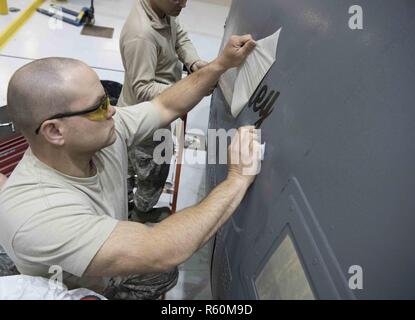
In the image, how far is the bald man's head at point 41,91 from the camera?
1.09 meters

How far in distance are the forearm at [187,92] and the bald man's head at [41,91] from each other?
569 mm

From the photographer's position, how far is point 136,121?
1.55 m

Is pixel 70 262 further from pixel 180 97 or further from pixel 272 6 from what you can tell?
pixel 272 6

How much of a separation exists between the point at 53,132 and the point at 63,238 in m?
0.36

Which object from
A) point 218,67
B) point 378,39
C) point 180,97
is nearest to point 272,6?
point 218,67

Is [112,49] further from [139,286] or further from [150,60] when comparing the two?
[139,286]

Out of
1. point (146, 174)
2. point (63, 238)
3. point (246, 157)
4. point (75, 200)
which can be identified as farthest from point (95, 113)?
point (146, 174)

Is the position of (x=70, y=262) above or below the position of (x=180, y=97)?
below

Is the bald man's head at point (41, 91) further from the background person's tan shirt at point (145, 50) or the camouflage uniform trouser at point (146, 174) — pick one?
the camouflage uniform trouser at point (146, 174)

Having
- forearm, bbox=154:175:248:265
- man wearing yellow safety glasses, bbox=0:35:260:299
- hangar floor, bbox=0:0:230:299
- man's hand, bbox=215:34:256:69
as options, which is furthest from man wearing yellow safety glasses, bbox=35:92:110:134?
hangar floor, bbox=0:0:230:299

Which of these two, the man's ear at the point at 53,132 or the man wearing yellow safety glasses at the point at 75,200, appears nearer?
the man wearing yellow safety glasses at the point at 75,200

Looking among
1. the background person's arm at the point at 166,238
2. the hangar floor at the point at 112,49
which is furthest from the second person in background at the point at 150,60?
the background person's arm at the point at 166,238

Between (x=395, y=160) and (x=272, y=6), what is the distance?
93cm
